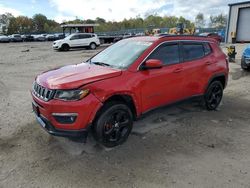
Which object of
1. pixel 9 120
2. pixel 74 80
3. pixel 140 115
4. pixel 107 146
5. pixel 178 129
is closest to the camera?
pixel 74 80

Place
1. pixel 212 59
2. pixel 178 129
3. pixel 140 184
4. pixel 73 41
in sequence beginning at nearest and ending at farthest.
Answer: pixel 140 184, pixel 178 129, pixel 212 59, pixel 73 41

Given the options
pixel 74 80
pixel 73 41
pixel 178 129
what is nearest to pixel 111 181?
pixel 74 80

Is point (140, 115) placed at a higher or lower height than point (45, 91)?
lower

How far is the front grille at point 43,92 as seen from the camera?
11.7ft

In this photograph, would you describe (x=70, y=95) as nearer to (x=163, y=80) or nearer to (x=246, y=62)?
(x=163, y=80)

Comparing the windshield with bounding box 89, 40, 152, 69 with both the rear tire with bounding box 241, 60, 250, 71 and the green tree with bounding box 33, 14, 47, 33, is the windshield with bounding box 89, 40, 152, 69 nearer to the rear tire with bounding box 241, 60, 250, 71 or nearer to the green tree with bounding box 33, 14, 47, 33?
the rear tire with bounding box 241, 60, 250, 71

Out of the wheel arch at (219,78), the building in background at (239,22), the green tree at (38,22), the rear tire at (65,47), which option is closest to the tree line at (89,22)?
the green tree at (38,22)

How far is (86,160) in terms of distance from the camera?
3.70 m

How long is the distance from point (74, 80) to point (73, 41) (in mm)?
21874

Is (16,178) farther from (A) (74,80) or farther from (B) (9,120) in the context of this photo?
(B) (9,120)

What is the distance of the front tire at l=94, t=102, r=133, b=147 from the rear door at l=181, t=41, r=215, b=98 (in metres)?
1.62

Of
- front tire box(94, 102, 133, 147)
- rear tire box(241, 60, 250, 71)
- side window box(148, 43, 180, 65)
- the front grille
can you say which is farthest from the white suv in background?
front tire box(94, 102, 133, 147)

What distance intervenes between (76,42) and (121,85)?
21961 mm

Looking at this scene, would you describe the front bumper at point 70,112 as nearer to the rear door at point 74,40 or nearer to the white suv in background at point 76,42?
the white suv in background at point 76,42
